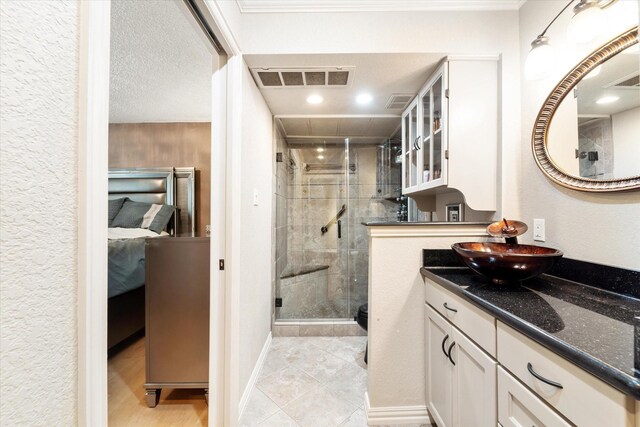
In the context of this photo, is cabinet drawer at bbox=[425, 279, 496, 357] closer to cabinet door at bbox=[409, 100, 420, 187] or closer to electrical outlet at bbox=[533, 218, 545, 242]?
electrical outlet at bbox=[533, 218, 545, 242]

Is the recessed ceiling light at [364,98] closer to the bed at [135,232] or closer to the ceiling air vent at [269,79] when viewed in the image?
the ceiling air vent at [269,79]

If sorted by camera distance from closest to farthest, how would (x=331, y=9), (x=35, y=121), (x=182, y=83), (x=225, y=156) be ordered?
(x=35, y=121)
(x=225, y=156)
(x=331, y=9)
(x=182, y=83)

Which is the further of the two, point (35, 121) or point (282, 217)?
point (282, 217)

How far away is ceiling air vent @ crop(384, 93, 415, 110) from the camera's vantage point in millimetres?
2061

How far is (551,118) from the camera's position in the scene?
1335 millimetres

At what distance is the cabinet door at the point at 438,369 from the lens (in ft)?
3.95

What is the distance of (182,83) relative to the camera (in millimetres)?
2291

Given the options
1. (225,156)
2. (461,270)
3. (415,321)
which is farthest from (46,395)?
(461,270)

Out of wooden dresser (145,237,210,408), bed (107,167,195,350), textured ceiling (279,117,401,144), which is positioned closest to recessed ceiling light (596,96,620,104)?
textured ceiling (279,117,401,144)

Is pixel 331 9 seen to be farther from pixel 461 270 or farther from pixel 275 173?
pixel 461 270

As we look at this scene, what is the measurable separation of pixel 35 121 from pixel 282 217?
2.50 metres

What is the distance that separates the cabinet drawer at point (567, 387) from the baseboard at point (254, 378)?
4.79 feet

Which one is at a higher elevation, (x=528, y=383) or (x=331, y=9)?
(x=331, y=9)

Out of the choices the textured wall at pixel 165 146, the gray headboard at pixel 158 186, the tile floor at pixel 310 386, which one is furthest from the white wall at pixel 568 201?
the gray headboard at pixel 158 186
